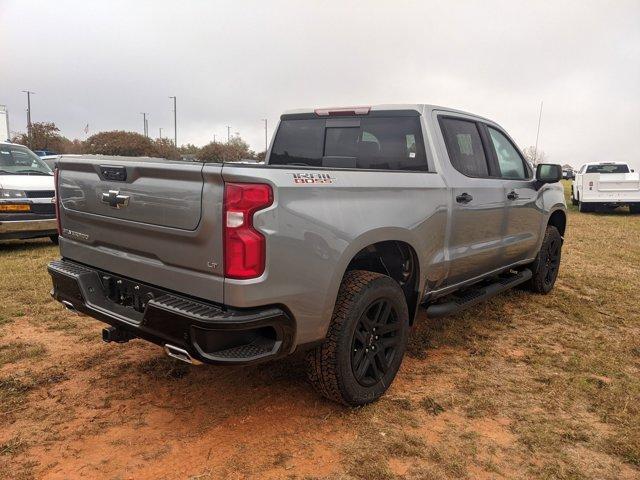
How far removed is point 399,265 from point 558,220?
3421 mm

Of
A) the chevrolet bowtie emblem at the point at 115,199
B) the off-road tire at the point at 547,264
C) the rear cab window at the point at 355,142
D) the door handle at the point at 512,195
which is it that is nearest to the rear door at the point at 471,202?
the door handle at the point at 512,195

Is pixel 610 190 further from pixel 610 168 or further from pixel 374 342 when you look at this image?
pixel 374 342

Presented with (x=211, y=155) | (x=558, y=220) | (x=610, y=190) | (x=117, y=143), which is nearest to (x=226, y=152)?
(x=117, y=143)

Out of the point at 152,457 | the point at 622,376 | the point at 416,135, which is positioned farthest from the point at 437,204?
the point at 152,457

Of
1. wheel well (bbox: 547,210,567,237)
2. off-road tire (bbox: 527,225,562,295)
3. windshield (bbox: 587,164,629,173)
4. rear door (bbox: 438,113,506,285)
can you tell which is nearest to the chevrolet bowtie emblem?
rear door (bbox: 438,113,506,285)

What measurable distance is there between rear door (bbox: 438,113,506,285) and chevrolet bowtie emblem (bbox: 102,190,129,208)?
219cm

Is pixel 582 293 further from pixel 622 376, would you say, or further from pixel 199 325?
pixel 199 325

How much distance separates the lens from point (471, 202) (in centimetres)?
391

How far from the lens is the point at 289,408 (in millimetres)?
3104

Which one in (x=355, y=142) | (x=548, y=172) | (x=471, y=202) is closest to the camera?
(x=471, y=202)

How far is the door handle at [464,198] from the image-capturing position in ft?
12.3

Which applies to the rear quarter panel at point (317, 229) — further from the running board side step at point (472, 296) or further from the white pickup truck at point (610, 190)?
the white pickup truck at point (610, 190)

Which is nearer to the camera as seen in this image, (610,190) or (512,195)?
(512,195)

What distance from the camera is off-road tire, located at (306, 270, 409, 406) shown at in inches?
110
